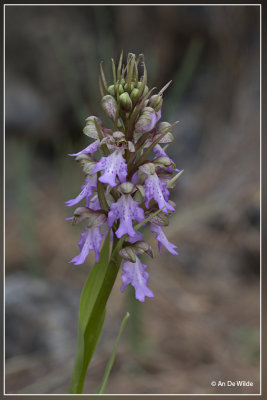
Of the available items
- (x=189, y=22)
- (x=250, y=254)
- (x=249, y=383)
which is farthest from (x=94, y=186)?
(x=189, y=22)

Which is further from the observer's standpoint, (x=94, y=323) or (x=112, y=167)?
(x=94, y=323)

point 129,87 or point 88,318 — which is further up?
point 129,87

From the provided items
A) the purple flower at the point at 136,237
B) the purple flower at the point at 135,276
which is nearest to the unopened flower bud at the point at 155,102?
the purple flower at the point at 136,237

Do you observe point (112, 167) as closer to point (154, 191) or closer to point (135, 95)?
point (154, 191)

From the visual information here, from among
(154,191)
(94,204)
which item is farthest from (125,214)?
(94,204)

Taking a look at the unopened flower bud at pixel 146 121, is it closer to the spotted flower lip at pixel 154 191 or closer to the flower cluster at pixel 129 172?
the flower cluster at pixel 129 172
